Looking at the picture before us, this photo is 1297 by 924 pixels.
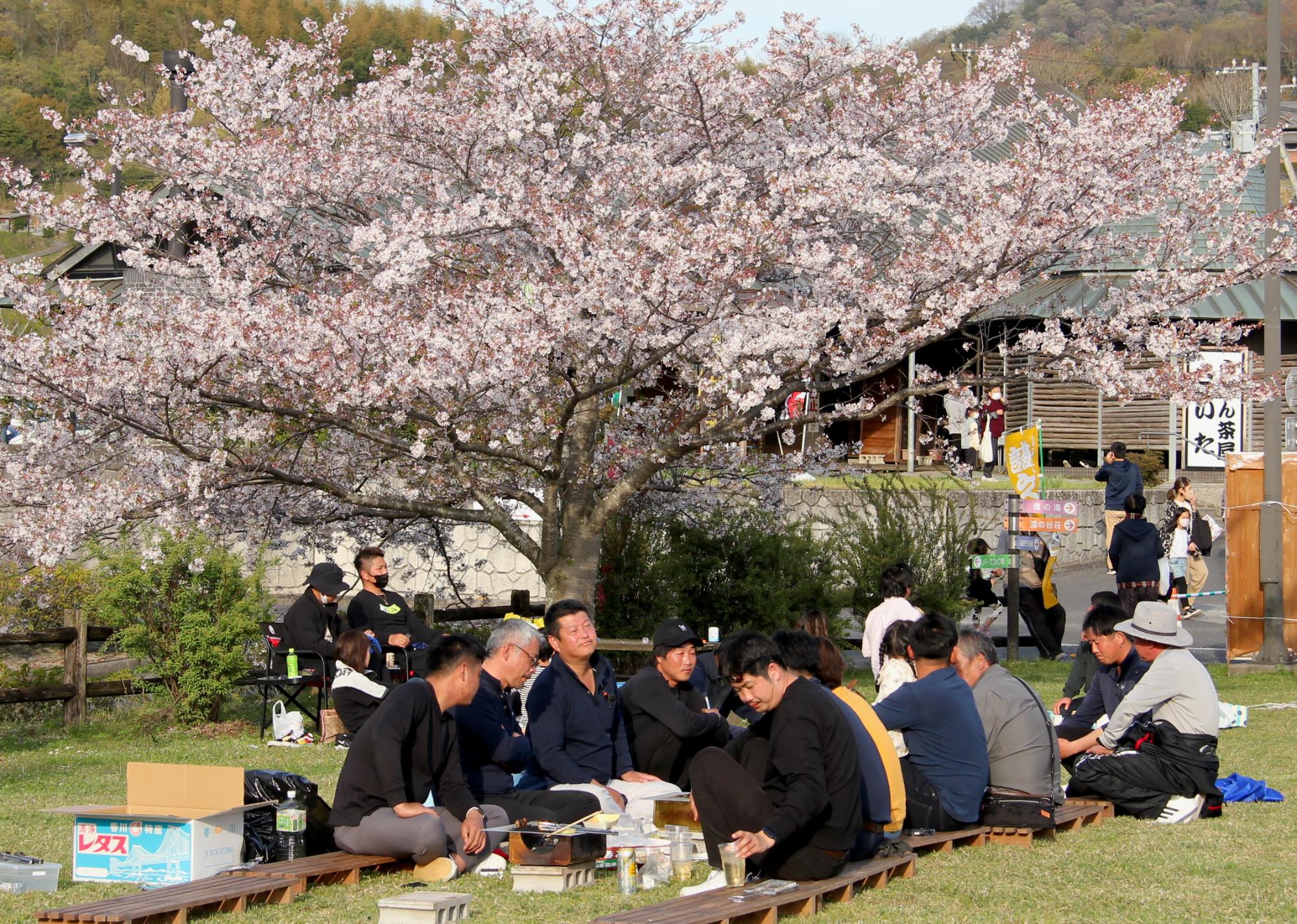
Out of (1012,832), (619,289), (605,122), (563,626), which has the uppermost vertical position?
(605,122)

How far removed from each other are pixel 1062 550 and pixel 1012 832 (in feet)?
61.2

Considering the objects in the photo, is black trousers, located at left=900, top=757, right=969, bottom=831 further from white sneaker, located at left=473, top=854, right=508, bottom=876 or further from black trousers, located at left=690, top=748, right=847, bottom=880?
white sneaker, located at left=473, top=854, right=508, bottom=876

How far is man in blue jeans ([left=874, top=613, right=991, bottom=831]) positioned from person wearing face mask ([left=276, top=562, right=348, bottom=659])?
208 inches

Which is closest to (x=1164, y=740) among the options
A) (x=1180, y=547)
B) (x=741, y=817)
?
(x=741, y=817)

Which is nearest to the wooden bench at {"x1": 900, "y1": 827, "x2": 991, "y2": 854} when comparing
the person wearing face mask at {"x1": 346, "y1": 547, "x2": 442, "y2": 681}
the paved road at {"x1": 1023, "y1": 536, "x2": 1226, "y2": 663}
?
the person wearing face mask at {"x1": 346, "y1": 547, "x2": 442, "y2": 681}

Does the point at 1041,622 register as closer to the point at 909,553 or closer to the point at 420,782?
the point at 909,553

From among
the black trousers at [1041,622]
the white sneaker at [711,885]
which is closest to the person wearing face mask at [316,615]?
the white sneaker at [711,885]

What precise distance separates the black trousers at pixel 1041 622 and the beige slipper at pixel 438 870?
11.3m

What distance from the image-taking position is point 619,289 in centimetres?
1051

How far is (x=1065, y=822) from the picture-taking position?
7406mm

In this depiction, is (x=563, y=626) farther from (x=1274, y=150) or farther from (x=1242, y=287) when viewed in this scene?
(x=1242, y=287)

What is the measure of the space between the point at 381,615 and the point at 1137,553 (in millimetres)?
8581

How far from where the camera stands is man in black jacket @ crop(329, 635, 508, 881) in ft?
20.6

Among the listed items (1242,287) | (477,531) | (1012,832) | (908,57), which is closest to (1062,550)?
(1242,287)
